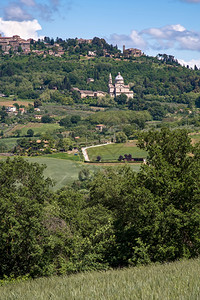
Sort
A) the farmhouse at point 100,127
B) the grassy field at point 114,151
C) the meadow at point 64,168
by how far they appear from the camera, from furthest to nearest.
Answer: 1. the farmhouse at point 100,127
2. the grassy field at point 114,151
3. the meadow at point 64,168

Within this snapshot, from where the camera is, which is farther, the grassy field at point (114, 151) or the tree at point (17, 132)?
the tree at point (17, 132)

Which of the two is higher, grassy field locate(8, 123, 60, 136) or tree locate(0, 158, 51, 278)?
tree locate(0, 158, 51, 278)

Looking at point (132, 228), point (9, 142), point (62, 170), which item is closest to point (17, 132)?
point (9, 142)

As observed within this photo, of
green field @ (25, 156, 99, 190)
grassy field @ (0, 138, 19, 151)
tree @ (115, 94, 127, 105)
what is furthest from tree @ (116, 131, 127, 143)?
tree @ (115, 94, 127, 105)

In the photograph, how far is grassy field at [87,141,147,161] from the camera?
262ft

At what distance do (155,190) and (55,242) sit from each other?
13.5 feet

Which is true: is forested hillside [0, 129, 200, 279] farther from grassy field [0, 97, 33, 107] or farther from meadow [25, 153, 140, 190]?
grassy field [0, 97, 33, 107]

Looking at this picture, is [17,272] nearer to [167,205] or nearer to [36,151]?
[167,205]

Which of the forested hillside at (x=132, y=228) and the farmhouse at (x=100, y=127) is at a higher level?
the forested hillside at (x=132, y=228)

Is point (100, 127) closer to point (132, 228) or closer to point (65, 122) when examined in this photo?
point (65, 122)

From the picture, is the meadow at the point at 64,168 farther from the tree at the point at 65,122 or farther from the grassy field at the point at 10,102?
the grassy field at the point at 10,102

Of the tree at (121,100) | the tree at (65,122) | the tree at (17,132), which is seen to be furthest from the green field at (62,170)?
the tree at (121,100)

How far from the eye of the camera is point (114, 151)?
8562cm

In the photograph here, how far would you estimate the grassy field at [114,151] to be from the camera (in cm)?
7988
